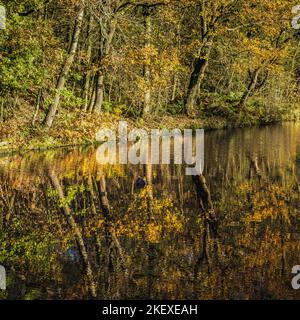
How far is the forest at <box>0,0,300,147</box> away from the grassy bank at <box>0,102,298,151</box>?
0.17ft

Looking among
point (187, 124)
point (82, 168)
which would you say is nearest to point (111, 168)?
point (82, 168)

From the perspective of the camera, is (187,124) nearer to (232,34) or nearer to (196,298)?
(232,34)

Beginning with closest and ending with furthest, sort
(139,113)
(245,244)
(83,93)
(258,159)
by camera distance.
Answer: (245,244), (258,159), (83,93), (139,113)

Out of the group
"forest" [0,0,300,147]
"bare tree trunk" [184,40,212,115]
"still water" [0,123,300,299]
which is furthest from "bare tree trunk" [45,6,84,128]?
"bare tree trunk" [184,40,212,115]

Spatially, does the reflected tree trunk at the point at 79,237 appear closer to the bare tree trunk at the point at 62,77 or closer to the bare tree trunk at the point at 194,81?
the bare tree trunk at the point at 62,77

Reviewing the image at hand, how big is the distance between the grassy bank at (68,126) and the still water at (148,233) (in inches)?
182

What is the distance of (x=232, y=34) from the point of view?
112ft

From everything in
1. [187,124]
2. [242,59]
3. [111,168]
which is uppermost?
[242,59]

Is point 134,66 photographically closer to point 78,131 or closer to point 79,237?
point 78,131

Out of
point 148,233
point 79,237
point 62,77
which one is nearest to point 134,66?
point 62,77

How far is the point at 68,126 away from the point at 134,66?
667 cm

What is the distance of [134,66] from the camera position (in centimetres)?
2792

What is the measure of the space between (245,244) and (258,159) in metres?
10.5
